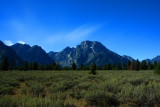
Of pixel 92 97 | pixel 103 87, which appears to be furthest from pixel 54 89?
pixel 92 97

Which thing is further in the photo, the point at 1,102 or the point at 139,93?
the point at 139,93

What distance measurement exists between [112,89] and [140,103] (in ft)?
8.84

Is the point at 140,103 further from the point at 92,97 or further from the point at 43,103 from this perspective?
the point at 43,103

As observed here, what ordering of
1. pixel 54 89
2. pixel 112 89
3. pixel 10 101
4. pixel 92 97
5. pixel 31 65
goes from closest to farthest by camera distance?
1. pixel 10 101
2. pixel 92 97
3. pixel 112 89
4. pixel 54 89
5. pixel 31 65

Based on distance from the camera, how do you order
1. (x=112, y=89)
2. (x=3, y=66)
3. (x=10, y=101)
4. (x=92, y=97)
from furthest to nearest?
(x=3, y=66) < (x=112, y=89) < (x=92, y=97) < (x=10, y=101)

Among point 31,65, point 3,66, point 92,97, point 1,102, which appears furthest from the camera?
point 31,65

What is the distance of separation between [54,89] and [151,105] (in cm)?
633

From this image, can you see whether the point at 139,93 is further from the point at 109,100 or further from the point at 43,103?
the point at 43,103

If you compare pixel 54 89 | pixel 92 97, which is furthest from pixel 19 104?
pixel 54 89

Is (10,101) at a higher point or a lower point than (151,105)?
higher

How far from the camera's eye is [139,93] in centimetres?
795

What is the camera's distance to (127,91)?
8391 mm

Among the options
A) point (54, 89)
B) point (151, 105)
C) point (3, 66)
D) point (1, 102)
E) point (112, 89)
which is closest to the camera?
point (1, 102)

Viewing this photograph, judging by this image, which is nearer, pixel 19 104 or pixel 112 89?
pixel 19 104
